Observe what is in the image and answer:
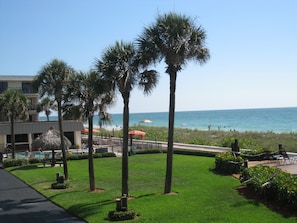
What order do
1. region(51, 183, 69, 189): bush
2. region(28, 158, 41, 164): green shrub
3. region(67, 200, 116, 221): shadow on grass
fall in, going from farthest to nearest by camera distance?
region(28, 158, 41, 164): green shrub, region(51, 183, 69, 189): bush, region(67, 200, 116, 221): shadow on grass

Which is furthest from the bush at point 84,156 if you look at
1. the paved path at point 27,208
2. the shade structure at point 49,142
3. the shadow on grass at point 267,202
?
the shadow on grass at point 267,202

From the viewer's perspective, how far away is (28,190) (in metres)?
20.0

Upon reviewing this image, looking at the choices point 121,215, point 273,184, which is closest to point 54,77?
point 121,215

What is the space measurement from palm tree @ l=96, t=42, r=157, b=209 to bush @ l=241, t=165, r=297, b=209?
5.19m

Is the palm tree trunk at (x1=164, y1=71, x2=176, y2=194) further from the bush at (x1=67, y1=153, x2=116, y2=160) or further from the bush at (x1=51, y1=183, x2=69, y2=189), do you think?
the bush at (x1=67, y1=153, x2=116, y2=160)

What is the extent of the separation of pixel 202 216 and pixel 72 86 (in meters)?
10.0

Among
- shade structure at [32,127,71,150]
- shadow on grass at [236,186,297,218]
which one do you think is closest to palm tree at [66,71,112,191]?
shadow on grass at [236,186,297,218]

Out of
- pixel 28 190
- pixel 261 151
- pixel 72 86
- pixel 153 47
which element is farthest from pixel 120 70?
pixel 261 151

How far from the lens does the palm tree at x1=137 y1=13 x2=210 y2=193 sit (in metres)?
15.8

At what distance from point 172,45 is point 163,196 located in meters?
6.26

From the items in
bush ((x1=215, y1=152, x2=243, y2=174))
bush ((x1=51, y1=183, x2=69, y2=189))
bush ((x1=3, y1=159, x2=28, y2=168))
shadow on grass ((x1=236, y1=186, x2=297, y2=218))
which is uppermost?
bush ((x1=215, y1=152, x2=243, y2=174))

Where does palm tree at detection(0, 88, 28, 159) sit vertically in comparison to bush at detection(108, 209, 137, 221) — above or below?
above

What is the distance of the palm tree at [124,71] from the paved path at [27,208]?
2959 mm

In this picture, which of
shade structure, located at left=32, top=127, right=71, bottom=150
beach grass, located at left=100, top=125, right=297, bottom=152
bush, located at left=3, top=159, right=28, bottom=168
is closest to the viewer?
shade structure, located at left=32, top=127, right=71, bottom=150
